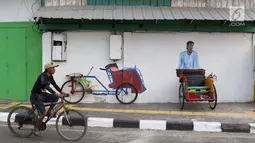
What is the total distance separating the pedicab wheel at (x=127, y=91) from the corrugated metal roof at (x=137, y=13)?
2126 mm

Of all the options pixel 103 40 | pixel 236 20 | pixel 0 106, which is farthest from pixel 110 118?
pixel 236 20

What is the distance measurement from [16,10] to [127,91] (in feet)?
14.6

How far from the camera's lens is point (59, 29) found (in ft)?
34.9

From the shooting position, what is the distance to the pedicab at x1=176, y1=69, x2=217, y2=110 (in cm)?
939

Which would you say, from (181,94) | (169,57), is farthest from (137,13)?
(181,94)

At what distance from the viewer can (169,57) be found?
10719 millimetres

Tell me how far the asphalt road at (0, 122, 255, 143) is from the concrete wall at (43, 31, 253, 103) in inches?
114

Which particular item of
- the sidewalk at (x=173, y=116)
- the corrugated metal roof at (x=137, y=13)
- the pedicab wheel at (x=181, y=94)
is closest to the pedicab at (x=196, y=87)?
the pedicab wheel at (x=181, y=94)

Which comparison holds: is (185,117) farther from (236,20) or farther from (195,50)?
(236,20)

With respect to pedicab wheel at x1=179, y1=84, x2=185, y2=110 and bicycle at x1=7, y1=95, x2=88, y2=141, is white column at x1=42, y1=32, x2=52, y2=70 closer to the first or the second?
bicycle at x1=7, y1=95, x2=88, y2=141

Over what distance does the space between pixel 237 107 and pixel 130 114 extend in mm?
3315

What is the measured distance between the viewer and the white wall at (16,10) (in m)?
11.0

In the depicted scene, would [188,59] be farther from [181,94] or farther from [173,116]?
[173,116]

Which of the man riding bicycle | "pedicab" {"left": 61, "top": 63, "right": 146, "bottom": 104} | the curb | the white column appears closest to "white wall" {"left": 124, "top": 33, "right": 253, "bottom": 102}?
"pedicab" {"left": 61, "top": 63, "right": 146, "bottom": 104}
